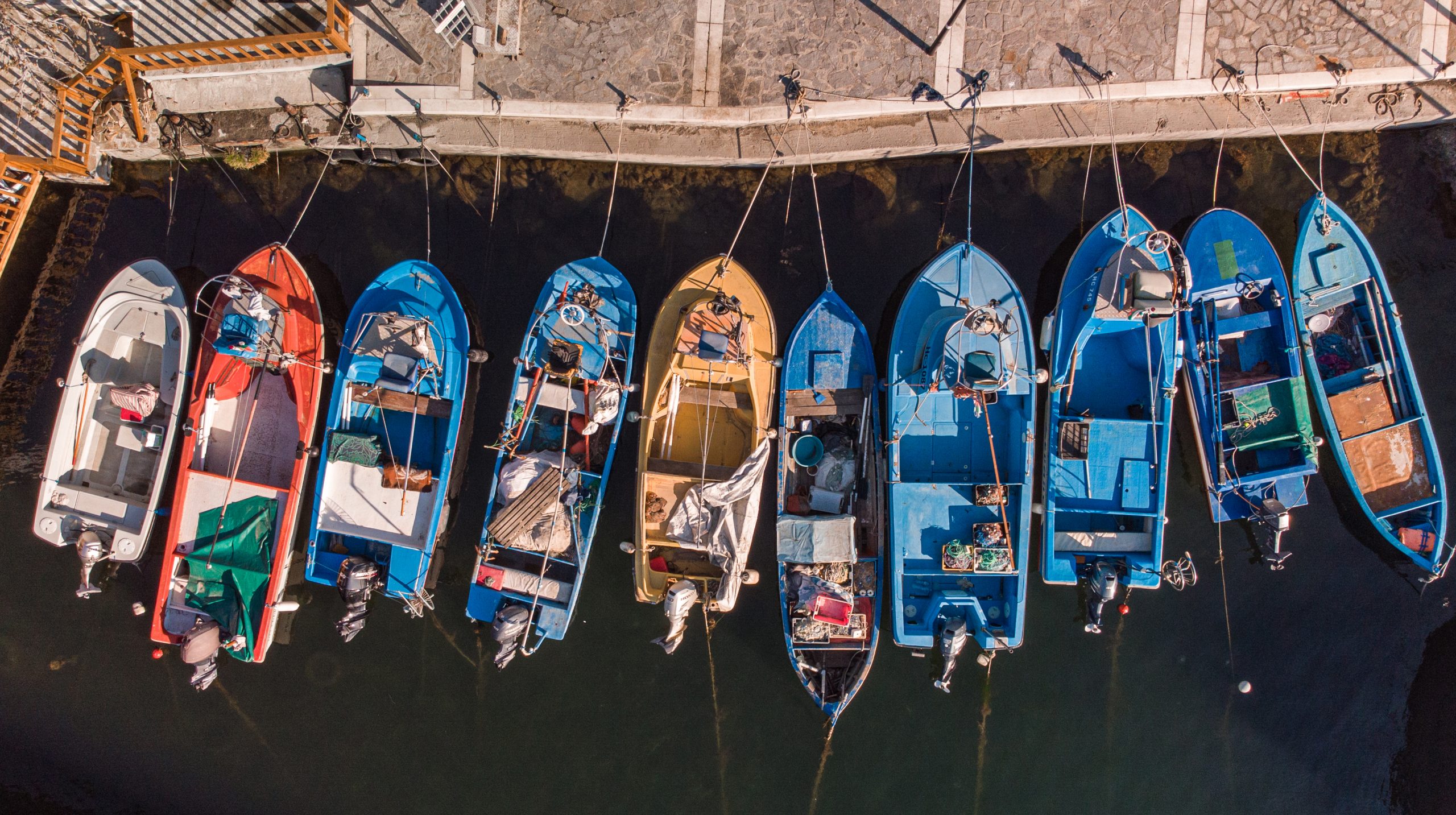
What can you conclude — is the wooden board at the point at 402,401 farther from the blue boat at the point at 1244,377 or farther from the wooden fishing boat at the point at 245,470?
the blue boat at the point at 1244,377

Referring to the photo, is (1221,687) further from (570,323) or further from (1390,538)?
(570,323)

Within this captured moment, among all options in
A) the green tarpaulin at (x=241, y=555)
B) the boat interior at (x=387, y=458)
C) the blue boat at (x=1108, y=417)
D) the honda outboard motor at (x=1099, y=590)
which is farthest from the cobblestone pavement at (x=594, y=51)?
the honda outboard motor at (x=1099, y=590)

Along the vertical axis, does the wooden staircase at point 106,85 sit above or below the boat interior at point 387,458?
above

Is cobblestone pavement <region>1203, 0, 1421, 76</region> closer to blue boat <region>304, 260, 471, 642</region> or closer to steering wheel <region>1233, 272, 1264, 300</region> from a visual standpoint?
steering wheel <region>1233, 272, 1264, 300</region>

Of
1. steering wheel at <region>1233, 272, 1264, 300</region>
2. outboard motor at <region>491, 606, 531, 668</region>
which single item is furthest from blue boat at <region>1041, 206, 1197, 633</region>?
outboard motor at <region>491, 606, 531, 668</region>

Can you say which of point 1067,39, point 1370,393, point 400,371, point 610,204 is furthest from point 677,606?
point 1370,393

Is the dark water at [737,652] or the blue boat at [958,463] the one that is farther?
the dark water at [737,652]
